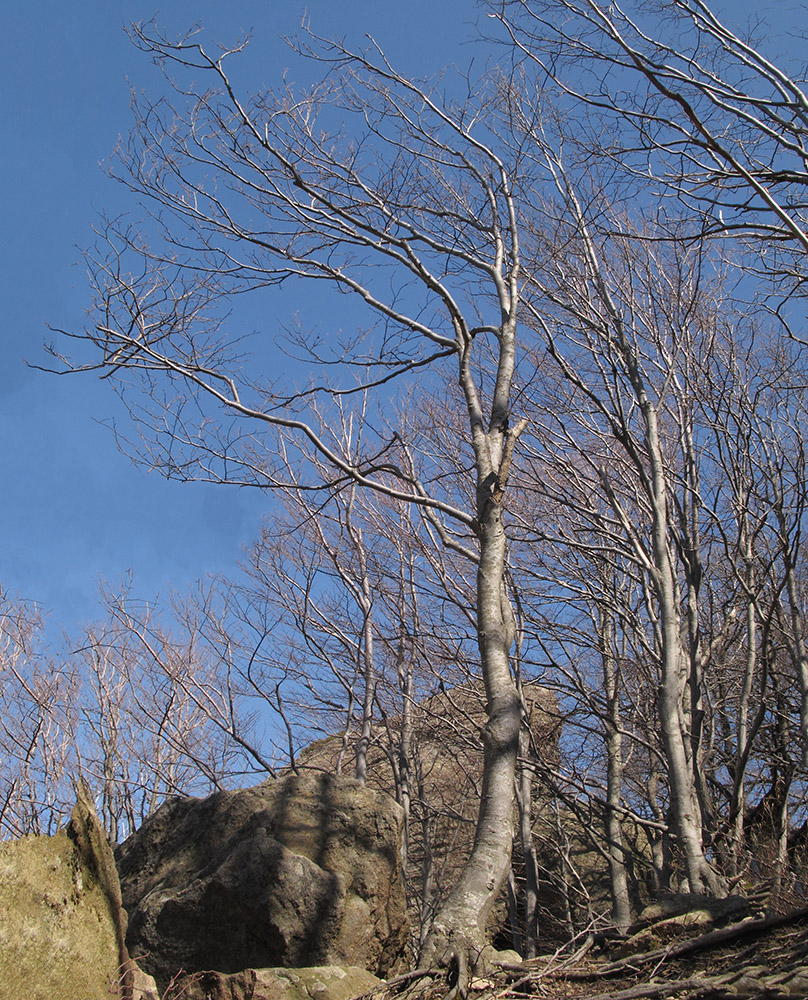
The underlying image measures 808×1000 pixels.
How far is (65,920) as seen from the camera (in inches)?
129

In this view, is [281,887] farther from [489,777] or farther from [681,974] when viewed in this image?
[681,974]

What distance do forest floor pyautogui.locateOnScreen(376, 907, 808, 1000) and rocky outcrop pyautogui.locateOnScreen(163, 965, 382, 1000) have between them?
0.37m

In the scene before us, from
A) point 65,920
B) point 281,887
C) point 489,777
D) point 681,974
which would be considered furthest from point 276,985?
point 681,974

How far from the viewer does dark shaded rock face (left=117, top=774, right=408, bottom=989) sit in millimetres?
4656

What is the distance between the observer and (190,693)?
35.7ft

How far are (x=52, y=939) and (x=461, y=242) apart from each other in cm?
570

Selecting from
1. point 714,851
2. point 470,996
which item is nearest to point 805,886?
point 470,996

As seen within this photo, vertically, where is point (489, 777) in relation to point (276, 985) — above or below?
above

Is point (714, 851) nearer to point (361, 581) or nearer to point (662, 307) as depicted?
point (662, 307)

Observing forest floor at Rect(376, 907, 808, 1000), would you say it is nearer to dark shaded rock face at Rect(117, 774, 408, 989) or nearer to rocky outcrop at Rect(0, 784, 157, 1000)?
rocky outcrop at Rect(0, 784, 157, 1000)

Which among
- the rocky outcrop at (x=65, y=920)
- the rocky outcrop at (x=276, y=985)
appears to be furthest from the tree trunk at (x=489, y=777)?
the rocky outcrop at (x=65, y=920)

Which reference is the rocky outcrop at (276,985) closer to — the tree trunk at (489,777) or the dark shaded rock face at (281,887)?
the tree trunk at (489,777)

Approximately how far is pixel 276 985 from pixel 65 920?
1001 mm

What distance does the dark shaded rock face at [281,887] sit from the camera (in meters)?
4.66
